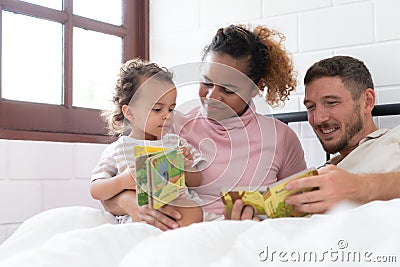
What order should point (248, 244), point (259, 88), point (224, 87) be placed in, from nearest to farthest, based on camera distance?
point (248, 244), point (224, 87), point (259, 88)

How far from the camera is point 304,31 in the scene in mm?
2193

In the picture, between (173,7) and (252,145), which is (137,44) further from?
(252,145)

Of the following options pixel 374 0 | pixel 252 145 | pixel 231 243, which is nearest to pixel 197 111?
pixel 252 145

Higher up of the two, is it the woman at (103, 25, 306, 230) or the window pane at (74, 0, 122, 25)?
the window pane at (74, 0, 122, 25)

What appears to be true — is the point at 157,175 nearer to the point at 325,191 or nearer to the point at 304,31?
the point at 325,191

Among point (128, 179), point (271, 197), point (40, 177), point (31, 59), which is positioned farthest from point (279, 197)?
point (31, 59)

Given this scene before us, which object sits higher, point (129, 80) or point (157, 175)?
point (129, 80)

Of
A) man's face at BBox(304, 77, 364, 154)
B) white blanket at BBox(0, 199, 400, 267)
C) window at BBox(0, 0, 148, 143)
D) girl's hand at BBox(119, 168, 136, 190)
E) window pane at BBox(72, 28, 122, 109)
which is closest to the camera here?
white blanket at BBox(0, 199, 400, 267)

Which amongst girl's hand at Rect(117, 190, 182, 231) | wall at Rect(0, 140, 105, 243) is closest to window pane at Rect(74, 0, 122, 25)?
wall at Rect(0, 140, 105, 243)

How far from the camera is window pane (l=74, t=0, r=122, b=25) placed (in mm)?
2303

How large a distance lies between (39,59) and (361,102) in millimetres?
1127

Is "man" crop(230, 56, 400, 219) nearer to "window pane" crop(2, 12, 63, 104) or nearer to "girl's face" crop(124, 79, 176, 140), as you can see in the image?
"girl's face" crop(124, 79, 176, 140)

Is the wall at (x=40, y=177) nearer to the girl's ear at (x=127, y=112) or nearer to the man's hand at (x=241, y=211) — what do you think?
the girl's ear at (x=127, y=112)

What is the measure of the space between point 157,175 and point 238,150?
0.45m
